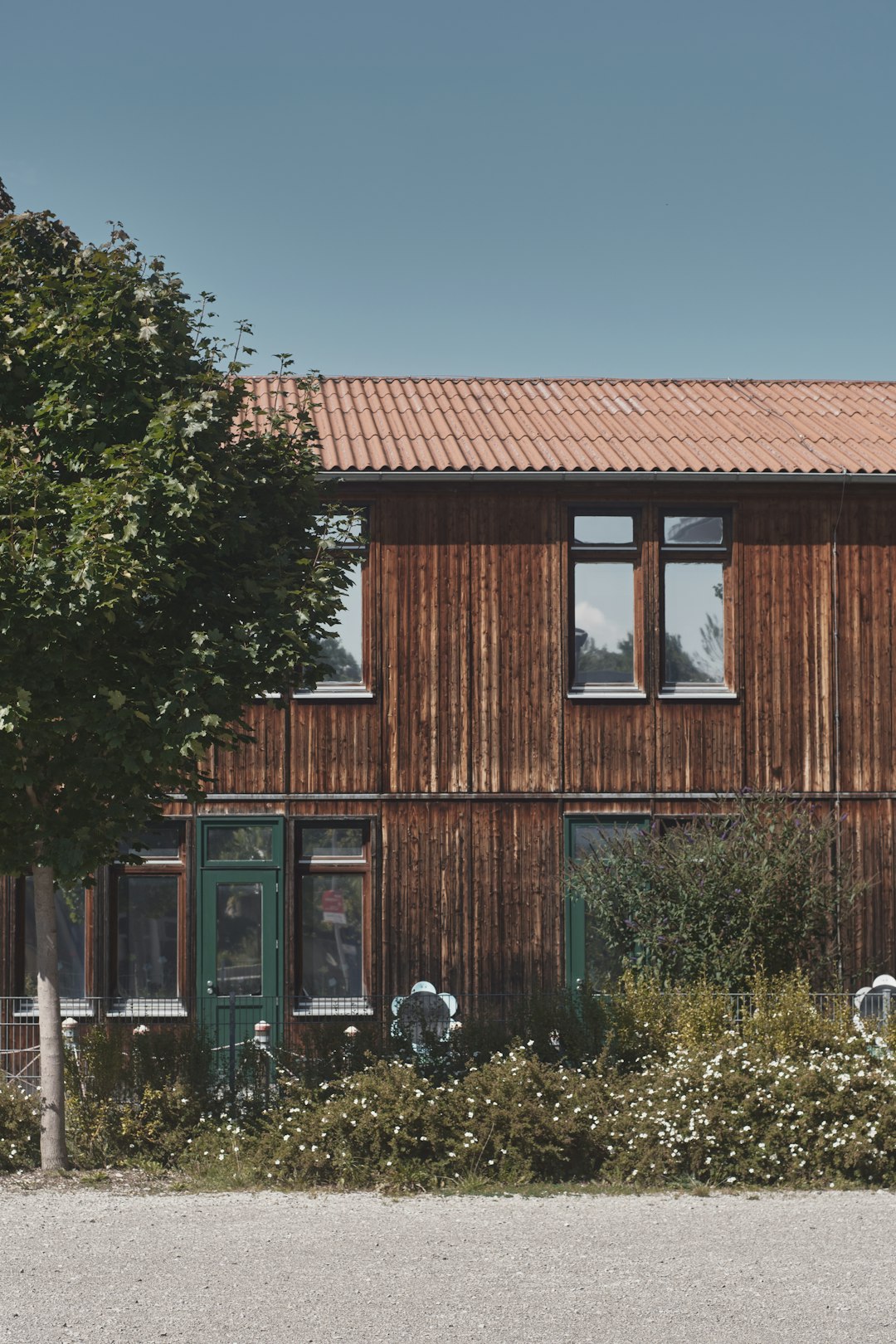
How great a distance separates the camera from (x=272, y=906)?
16.9 metres

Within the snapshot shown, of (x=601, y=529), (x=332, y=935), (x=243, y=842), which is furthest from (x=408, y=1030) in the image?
(x=601, y=529)

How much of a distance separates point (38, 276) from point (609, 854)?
8.54m

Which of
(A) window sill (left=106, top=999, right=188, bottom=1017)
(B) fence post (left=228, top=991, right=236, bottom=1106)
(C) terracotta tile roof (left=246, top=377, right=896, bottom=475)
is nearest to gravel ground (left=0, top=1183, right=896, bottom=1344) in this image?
(B) fence post (left=228, top=991, right=236, bottom=1106)

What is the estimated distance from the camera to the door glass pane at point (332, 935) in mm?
16875

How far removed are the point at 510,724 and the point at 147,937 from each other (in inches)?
193

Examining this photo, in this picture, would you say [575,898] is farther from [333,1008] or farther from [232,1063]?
[232,1063]

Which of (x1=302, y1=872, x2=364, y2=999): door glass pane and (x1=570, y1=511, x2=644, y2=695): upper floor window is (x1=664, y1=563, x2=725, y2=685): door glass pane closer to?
(x1=570, y1=511, x2=644, y2=695): upper floor window

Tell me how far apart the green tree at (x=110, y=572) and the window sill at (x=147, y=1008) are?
5.53 metres

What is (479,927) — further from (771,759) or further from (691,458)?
(691,458)

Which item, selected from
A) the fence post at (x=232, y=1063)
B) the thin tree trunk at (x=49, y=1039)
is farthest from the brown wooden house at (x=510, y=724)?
the thin tree trunk at (x=49, y=1039)

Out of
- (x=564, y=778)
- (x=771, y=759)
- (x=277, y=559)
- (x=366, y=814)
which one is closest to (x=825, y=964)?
(x=771, y=759)

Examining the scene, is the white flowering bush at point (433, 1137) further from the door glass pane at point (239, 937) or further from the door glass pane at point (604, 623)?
the door glass pane at point (604, 623)

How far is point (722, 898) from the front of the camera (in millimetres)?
14172

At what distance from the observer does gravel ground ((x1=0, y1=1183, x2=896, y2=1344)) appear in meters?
7.07
